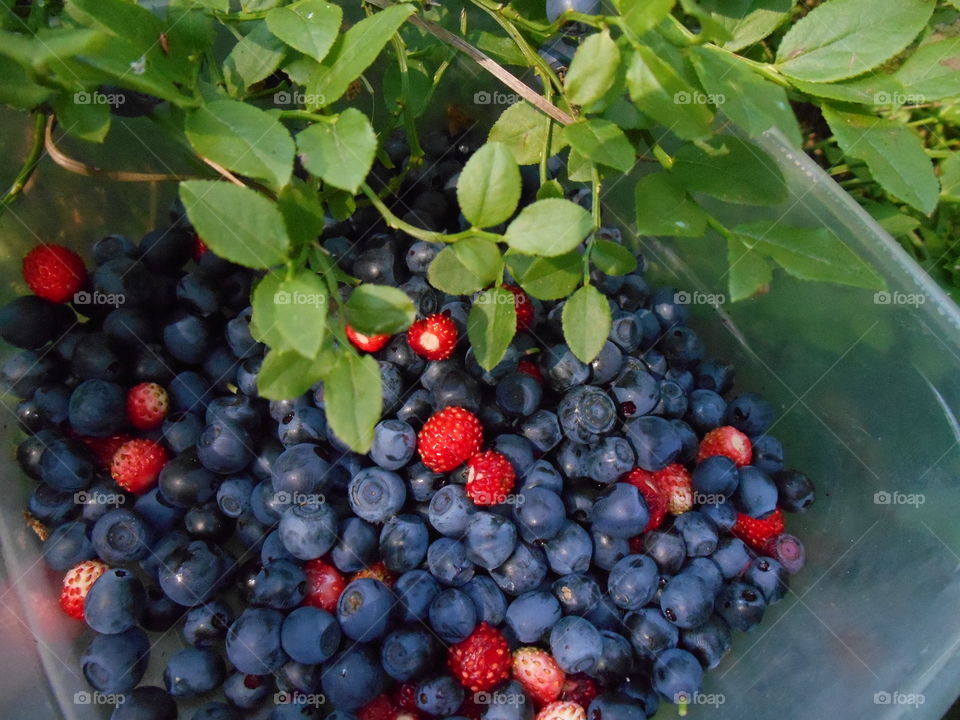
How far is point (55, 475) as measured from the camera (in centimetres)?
114

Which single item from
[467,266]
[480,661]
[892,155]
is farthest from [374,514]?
[892,155]

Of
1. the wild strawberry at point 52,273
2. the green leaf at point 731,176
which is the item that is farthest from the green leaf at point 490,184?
the wild strawberry at point 52,273

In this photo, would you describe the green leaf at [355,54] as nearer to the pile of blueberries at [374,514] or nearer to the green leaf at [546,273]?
the green leaf at [546,273]

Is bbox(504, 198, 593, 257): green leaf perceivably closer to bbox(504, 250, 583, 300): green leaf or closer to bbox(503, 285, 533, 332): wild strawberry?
bbox(504, 250, 583, 300): green leaf

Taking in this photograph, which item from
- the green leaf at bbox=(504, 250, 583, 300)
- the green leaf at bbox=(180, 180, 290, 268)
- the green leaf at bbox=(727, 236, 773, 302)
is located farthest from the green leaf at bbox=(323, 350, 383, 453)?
the green leaf at bbox=(727, 236, 773, 302)

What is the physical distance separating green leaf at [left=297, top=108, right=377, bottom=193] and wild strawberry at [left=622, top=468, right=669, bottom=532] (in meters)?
0.67

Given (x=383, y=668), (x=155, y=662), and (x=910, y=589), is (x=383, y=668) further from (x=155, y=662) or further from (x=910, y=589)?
(x=910, y=589)

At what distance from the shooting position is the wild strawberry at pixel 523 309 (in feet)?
3.87

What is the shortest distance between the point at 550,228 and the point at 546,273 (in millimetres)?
176

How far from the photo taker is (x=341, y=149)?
2.32ft

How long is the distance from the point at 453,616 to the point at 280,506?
1.00ft

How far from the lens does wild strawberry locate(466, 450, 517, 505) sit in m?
1.08

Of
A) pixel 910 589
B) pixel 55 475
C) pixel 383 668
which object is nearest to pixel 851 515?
pixel 910 589

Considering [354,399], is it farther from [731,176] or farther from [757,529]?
[757,529]
